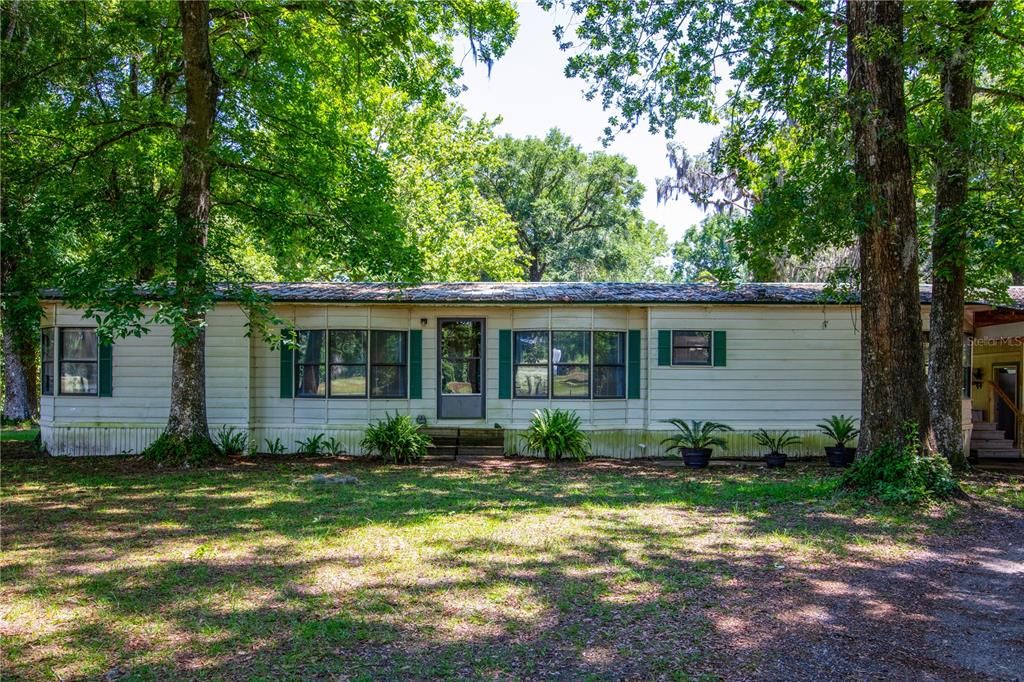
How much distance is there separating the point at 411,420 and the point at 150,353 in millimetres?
5205

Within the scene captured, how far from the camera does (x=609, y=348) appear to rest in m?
14.2

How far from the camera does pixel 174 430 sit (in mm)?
12180

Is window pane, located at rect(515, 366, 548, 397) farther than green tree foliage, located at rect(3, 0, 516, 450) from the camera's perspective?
Yes

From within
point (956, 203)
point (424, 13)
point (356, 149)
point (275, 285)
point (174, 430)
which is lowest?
point (174, 430)

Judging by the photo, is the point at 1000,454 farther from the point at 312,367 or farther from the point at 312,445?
the point at 312,367

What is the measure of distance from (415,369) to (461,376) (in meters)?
0.92

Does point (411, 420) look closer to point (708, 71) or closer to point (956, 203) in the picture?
point (708, 71)

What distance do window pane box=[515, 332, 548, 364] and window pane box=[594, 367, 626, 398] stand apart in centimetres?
113

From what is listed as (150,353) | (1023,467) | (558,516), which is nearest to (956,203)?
(1023,467)

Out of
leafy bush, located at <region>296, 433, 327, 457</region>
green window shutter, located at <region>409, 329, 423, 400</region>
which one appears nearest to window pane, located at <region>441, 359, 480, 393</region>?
green window shutter, located at <region>409, 329, 423, 400</region>

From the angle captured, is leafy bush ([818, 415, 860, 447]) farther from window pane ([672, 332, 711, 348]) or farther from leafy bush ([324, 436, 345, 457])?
leafy bush ([324, 436, 345, 457])

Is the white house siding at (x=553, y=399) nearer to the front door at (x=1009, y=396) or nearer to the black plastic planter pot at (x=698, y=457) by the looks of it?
the black plastic planter pot at (x=698, y=457)

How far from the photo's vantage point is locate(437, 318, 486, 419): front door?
47.0 feet

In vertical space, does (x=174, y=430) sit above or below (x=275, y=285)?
below
